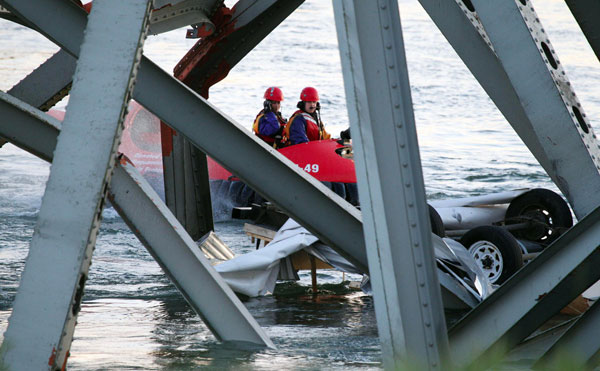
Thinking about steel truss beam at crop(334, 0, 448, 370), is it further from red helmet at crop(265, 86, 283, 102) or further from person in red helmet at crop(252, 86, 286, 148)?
red helmet at crop(265, 86, 283, 102)

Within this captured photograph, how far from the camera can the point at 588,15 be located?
4500 millimetres

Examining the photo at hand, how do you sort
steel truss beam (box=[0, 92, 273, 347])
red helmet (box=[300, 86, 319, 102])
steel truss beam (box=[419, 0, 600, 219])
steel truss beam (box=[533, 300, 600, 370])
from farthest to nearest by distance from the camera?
red helmet (box=[300, 86, 319, 102]) → steel truss beam (box=[0, 92, 273, 347]) → steel truss beam (box=[419, 0, 600, 219]) → steel truss beam (box=[533, 300, 600, 370])

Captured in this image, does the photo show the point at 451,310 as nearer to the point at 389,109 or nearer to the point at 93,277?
the point at 389,109

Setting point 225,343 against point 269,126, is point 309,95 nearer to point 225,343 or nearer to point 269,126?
point 269,126

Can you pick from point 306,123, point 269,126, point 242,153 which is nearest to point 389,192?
point 242,153

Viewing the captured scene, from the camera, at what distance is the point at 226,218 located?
14961 mm

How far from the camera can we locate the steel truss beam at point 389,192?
147 inches

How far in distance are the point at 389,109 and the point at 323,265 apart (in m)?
4.54

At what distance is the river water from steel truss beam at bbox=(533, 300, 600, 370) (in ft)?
5.17

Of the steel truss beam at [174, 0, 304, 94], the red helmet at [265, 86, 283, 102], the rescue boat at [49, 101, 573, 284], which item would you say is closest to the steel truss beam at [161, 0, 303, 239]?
the steel truss beam at [174, 0, 304, 94]

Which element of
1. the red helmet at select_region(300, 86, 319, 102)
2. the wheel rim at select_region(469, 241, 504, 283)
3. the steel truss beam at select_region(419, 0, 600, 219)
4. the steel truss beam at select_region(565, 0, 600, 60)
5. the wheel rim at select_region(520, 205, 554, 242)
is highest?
the red helmet at select_region(300, 86, 319, 102)

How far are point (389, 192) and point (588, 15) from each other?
155 cm

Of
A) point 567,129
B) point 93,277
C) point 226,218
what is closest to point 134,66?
point 567,129

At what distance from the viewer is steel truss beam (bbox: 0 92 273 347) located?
16.1 feet
